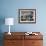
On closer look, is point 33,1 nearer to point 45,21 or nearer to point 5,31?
point 45,21

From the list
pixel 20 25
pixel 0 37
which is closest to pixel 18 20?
pixel 20 25

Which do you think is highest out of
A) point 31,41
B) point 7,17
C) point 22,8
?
point 22,8

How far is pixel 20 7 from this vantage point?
176 inches

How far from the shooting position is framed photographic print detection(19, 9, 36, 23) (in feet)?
14.7

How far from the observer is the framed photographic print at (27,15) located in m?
4.48

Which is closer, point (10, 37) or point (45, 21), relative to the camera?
point (10, 37)

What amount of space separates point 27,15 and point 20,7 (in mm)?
371

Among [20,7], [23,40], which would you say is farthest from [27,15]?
[23,40]

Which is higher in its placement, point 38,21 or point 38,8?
point 38,8

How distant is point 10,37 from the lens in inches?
155

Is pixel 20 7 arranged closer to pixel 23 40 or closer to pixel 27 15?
pixel 27 15

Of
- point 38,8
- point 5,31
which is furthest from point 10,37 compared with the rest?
point 38,8

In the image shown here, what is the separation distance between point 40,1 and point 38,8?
0.84 ft

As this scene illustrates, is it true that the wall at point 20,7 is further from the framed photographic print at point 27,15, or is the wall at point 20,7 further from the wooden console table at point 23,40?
the wooden console table at point 23,40
